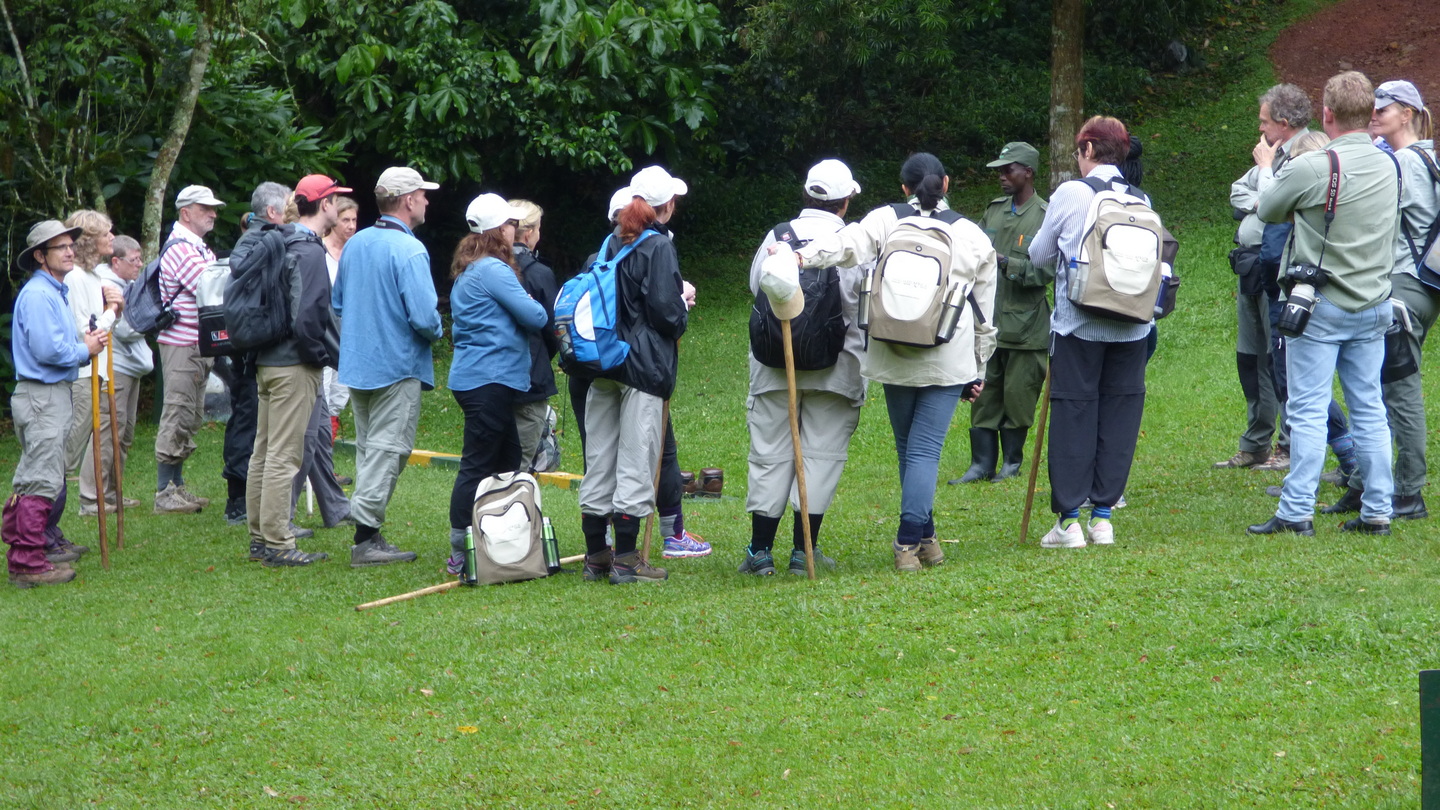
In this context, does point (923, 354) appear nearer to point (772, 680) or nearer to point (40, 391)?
point (772, 680)

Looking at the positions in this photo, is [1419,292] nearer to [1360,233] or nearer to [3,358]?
[1360,233]

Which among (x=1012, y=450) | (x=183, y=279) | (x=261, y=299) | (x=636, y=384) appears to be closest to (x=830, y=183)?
(x=636, y=384)

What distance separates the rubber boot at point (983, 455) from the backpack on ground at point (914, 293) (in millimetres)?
3410

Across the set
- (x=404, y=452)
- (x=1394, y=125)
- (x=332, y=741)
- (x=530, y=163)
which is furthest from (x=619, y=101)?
(x=332, y=741)

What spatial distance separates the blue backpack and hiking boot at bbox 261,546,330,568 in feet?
7.75

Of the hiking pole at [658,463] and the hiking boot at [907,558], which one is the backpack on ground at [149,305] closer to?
the hiking pole at [658,463]

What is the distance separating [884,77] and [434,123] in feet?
27.6

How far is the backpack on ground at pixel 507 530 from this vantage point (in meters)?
6.96

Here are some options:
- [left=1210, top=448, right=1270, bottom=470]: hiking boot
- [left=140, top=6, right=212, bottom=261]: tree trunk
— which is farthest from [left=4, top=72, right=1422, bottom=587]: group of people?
[left=140, top=6, right=212, bottom=261]: tree trunk

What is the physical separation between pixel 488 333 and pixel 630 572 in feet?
4.53

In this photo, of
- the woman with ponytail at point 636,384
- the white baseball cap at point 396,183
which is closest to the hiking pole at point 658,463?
the woman with ponytail at point 636,384

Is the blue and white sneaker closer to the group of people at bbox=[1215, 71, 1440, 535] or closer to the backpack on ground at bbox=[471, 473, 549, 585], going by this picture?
the backpack on ground at bbox=[471, 473, 549, 585]

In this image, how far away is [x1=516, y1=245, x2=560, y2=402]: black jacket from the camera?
24.0ft

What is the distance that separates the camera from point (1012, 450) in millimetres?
9469
